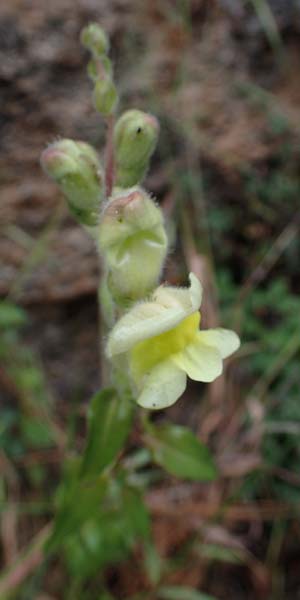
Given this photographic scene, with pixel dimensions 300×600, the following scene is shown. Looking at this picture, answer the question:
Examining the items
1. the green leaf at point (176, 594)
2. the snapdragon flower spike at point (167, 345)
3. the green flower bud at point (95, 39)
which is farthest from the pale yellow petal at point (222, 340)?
the green leaf at point (176, 594)

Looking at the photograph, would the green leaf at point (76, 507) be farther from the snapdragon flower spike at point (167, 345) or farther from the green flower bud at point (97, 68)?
the green flower bud at point (97, 68)

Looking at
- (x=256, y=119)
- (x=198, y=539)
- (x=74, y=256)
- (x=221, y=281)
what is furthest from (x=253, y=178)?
(x=198, y=539)

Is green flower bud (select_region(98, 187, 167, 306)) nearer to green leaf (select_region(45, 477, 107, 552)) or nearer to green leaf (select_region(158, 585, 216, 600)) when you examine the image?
green leaf (select_region(45, 477, 107, 552))

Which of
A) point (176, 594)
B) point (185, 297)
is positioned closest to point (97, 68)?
point (185, 297)

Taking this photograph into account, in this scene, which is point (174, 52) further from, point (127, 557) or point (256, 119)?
point (127, 557)

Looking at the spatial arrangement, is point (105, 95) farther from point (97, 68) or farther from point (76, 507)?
point (76, 507)

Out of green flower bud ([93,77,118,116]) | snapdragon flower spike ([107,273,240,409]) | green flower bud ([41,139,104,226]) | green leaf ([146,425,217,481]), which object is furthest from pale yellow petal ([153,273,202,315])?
green leaf ([146,425,217,481])

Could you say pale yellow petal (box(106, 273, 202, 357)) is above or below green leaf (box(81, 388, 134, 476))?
above
